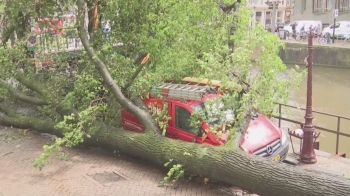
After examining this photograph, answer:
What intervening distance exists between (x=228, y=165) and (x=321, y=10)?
4781cm

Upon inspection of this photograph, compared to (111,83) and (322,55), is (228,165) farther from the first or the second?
(322,55)

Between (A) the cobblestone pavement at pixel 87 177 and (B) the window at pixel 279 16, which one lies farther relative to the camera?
(B) the window at pixel 279 16

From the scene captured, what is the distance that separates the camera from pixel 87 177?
9.45 metres

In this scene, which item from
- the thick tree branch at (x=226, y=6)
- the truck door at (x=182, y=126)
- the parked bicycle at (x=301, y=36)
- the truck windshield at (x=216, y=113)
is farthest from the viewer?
the parked bicycle at (x=301, y=36)

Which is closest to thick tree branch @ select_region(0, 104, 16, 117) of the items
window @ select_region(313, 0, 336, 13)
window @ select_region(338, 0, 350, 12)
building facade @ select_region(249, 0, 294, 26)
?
window @ select_region(338, 0, 350, 12)

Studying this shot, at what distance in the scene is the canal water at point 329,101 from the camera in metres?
16.2

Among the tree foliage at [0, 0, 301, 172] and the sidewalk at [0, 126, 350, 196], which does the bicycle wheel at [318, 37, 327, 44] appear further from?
the sidewalk at [0, 126, 350, 196]

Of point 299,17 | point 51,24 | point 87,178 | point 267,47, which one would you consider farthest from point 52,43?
point 299,17

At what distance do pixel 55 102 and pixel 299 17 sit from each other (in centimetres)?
5128

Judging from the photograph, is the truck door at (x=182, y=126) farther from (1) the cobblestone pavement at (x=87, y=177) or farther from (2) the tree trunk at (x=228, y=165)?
(1) the cobblestone pavement at (x=87, y=177)

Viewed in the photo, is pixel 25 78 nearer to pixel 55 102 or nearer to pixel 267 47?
pixel 55 102

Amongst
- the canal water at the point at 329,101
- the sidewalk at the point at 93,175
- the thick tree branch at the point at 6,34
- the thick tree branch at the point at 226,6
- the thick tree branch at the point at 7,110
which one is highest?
the thick tree branch at the point at 226,6

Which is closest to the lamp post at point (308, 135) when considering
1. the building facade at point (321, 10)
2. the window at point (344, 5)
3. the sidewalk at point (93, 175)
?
the sidewalk at point (93, 175)

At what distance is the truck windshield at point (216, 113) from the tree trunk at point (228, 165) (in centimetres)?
66
